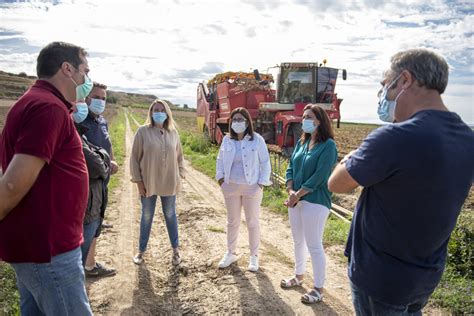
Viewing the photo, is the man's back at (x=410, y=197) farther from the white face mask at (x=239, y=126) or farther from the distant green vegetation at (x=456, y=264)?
the white face mask at (x=239, y=126)

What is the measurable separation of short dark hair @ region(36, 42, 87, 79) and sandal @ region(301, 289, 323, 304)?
3.11 m

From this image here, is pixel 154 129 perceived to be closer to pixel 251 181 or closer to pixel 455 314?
pixel 251 181

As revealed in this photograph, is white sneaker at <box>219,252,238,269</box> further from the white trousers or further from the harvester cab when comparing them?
the harvester cab

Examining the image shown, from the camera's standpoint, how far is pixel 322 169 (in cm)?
395

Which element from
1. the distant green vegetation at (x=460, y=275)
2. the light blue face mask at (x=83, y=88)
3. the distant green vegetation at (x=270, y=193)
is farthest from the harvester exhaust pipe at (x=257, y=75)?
the light blue face mask at (x=83, y=88)

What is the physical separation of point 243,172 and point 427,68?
9.90 feet

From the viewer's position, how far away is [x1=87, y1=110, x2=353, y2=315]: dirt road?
412cm

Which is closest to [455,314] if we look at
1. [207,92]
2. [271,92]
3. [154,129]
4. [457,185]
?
[457,185]

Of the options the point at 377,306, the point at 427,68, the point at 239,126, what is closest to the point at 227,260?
the point at 239,126

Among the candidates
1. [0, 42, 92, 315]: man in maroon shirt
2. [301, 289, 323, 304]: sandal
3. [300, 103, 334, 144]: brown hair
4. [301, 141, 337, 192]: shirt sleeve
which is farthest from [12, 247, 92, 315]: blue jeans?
[300, 103, 334, 144]: brown hair

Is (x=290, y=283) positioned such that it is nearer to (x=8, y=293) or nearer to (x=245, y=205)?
(x=245, y=205)

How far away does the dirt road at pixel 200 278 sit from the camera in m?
4.12

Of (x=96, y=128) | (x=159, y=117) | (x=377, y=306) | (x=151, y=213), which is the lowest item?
(x=151, y=213)

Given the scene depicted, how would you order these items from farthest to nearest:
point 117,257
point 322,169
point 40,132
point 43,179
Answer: point 117,257 < point 322,169 < point 43,179 < point 40,132
